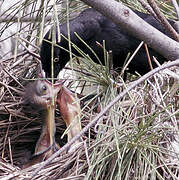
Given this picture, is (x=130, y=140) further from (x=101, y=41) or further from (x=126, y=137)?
(x=101, y=41)

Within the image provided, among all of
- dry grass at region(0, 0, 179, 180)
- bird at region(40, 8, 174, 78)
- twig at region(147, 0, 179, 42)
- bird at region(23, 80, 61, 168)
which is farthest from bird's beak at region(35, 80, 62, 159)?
twig at region(147, 0, 179, 42)

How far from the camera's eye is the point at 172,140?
3.81 ft

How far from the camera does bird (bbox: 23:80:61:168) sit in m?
1.51

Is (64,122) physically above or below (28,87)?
below

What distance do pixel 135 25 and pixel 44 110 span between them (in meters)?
0.82

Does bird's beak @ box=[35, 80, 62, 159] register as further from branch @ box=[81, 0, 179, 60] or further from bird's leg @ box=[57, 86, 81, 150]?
branch @ box=[81, 0, 179, 60]

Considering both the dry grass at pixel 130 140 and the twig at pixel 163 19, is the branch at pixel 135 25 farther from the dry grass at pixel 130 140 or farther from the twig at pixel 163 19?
the dry grass at pixel 130 140

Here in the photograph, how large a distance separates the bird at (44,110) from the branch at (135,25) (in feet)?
2.51

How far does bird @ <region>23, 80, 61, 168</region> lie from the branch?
2.51ft

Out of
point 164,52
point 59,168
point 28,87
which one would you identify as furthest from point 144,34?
point 28,87

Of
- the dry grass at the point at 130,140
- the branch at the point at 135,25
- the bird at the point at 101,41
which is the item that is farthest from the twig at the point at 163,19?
the bird at the point at 101,41

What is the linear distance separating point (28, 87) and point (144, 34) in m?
0.87

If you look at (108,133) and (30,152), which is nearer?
(108,133)

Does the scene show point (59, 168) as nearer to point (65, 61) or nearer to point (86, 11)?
point (65, 61)
